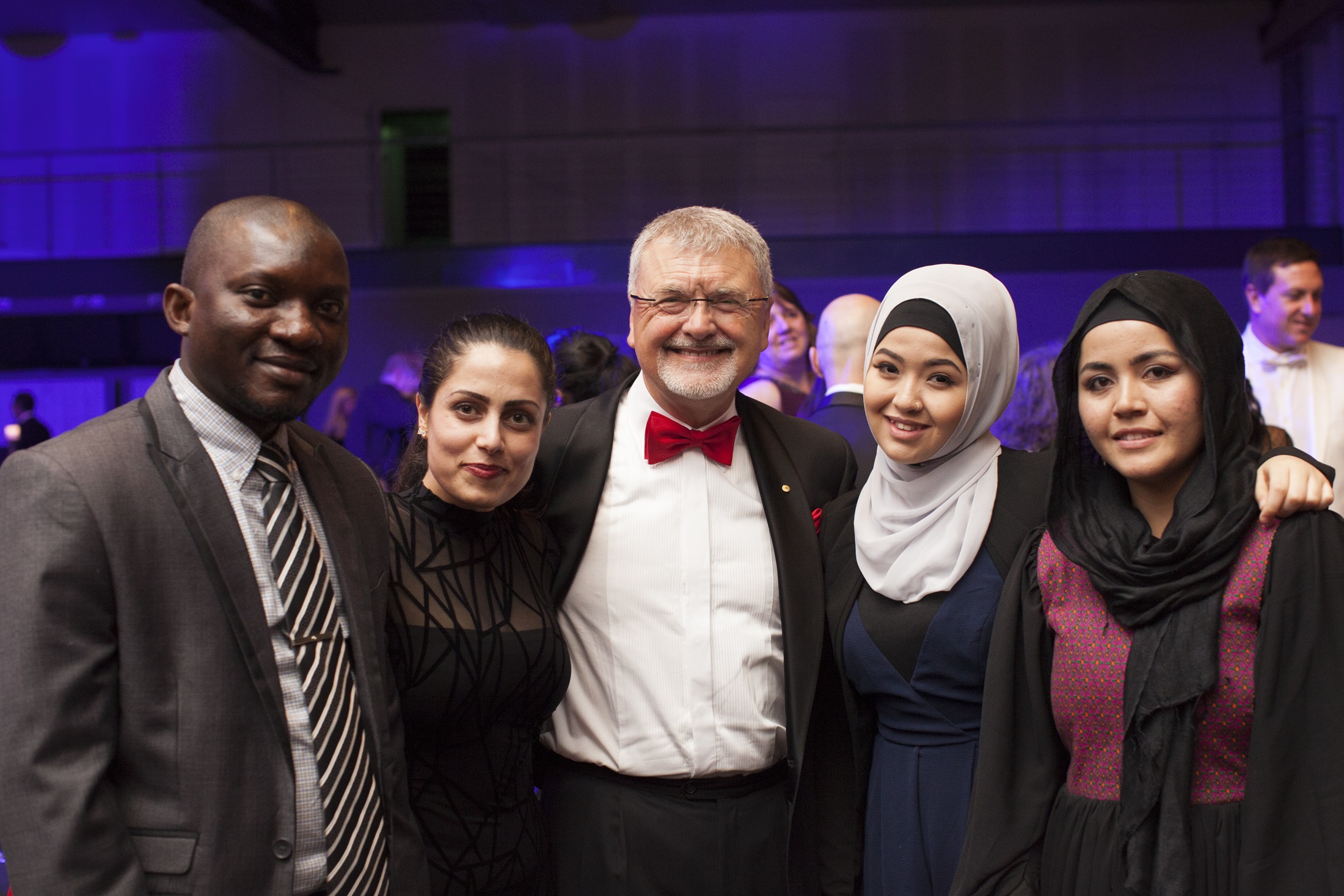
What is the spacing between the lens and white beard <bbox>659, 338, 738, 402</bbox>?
7.24ft

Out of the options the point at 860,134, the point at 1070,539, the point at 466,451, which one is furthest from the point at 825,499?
the point at 860,134

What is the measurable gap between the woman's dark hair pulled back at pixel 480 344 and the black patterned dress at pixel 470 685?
7.6 inches

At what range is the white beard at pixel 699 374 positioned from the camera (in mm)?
2207

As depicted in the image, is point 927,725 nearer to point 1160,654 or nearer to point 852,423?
point 1160,654

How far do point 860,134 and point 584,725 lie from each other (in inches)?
462

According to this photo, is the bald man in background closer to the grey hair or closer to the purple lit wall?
the grey hair

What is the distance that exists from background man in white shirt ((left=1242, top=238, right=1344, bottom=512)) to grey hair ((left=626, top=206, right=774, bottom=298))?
2581 millimetres

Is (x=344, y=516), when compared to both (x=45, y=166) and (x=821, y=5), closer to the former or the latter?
(x=821, y=5)

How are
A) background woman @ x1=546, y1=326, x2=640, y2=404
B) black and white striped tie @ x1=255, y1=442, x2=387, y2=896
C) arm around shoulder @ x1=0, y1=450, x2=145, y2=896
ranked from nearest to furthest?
arm around shoulder @ x1=0, y1=450, x2=145, y2=896 < black and white striped tie @ x1=255, y1=442, x2=387, y2=896 < background woman @ x1=546, y1=326, x2=640, y2=404

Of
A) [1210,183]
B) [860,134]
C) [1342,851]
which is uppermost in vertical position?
[860,134]

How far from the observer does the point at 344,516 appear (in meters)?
1.72

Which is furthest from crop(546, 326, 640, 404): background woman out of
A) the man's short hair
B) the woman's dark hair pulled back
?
the man's short hair

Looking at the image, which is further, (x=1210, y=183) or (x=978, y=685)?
(x=1210, y=183)

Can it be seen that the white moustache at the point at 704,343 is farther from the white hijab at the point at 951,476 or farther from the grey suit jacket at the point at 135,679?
the grey suit jacket at the point at 135,679
